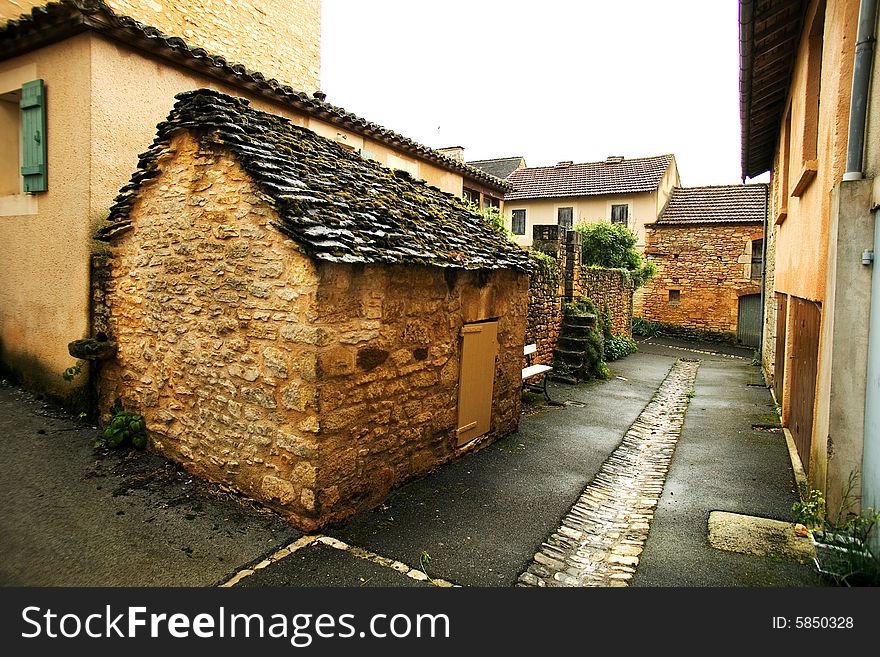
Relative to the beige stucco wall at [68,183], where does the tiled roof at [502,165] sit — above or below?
above

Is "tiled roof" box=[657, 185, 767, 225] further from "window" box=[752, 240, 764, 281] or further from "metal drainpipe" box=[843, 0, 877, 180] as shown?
"metal drainpipe" box=[843, 0, 877, 180]

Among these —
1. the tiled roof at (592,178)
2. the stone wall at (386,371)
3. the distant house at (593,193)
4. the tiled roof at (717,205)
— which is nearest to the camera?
the stone wall at (386,371)

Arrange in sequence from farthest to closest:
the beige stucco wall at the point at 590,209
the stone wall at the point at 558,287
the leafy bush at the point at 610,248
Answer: the beige stucco wall at the point at 590,209, the leafy bush at the point at 610,248, the stone wall at the point at 558,287

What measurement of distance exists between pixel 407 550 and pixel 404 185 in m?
4.41

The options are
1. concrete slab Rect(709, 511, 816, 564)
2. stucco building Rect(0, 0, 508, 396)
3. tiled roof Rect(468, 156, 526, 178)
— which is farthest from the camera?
tiled roof Rect(468, 156, 526, 178)

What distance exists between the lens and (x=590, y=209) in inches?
987

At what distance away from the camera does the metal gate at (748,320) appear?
69.7 feet

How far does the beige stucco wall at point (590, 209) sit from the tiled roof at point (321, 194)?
51.9ft

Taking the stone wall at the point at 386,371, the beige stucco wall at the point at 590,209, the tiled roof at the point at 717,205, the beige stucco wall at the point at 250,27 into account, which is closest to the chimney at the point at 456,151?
the beige stucco wall at the point at 590,209

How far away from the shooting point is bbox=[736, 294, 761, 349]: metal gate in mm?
21234

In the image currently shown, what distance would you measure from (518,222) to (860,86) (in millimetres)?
23058

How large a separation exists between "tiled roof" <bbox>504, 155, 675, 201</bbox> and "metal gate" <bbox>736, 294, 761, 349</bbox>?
6.00 meters

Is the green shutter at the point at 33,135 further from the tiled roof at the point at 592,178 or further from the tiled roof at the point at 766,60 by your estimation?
the tiled roof at the point at 592,178

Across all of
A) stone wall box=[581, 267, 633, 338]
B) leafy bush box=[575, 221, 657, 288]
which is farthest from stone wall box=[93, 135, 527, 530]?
leafy bush box=[575, 221, 657, 288]
